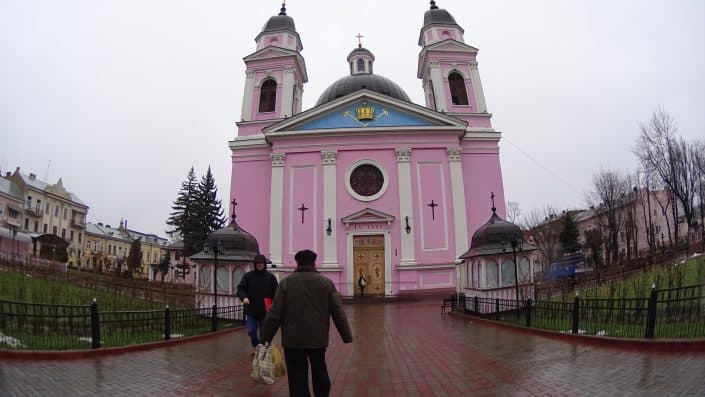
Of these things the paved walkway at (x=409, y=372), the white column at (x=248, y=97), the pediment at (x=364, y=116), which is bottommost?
the paved walkway at (x=409, y=372)

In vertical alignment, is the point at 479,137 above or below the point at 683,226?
above

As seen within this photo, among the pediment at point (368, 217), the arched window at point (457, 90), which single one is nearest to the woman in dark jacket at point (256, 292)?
the pediment at point (368, 217)

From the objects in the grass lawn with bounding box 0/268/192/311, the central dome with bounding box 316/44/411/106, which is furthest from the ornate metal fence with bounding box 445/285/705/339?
the central dome with bounding box 316/44/411/106

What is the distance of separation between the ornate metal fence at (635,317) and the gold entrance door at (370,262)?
42.1ft

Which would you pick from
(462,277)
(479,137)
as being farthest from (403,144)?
(462,277)

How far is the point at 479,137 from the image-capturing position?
28250mm

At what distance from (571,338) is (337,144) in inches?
792

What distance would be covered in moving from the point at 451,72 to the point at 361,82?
22.8 feet

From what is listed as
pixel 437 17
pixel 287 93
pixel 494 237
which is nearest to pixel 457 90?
pixel 437 17

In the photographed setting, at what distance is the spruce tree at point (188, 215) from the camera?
40.1 m

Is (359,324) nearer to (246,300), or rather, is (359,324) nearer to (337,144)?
(246,300)

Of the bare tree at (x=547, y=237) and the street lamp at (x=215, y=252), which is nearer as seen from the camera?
the street lamp at (x=215, y=252)

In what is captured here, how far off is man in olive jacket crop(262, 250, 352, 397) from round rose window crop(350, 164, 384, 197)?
21947 mm

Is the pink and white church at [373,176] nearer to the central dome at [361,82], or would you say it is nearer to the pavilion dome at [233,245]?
the central dome at [361,82]
